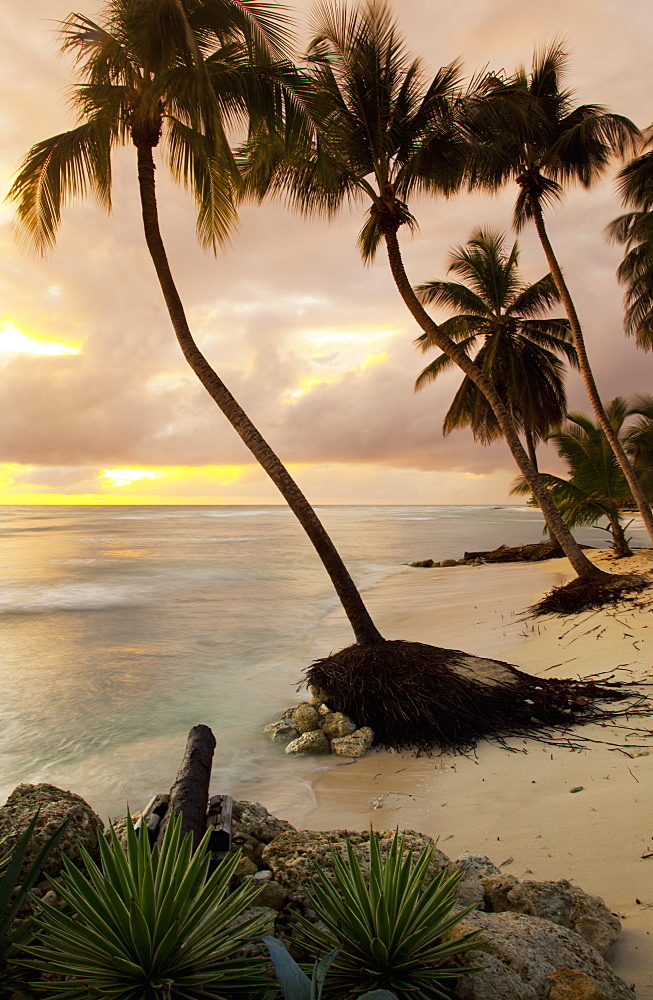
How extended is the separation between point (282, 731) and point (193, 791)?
10.8ft

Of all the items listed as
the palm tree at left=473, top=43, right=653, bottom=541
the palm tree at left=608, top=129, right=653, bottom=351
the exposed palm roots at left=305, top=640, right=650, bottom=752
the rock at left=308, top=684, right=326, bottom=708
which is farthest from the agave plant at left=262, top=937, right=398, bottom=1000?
the palm tree at left=608, top=129, right=653, bottom=351

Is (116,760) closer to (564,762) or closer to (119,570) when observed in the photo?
(564,762)

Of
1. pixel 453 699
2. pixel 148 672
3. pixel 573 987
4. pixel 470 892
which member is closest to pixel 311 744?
pixel 453 699

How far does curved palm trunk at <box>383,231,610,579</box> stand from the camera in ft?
31.8

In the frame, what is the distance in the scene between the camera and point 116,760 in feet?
18.3

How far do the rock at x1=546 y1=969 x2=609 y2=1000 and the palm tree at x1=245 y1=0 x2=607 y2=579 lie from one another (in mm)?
8856

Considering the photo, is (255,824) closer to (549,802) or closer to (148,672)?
(549,802)

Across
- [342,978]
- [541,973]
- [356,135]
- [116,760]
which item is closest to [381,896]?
[342,978]

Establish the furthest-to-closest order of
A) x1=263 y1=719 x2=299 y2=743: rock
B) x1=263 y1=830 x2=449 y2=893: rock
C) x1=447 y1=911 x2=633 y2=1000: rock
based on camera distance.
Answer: x1=263 y1=719 x2=299 y2=743: rock → x1=263 y1=830 x2=449 y2=893: rock → x1=447 y1=911 x2=633 y2=1000: rock

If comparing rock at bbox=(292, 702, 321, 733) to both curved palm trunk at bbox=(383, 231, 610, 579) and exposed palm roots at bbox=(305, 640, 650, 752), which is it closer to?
exposed palm roots at bbox=(305, 640, 650, 752)

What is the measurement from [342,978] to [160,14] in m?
8.47

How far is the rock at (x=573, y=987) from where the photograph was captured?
1.67 metres

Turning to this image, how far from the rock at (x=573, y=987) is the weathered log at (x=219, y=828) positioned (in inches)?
54.8

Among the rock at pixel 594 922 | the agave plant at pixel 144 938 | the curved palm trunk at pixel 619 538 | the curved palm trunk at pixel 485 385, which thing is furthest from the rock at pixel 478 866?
the curved palm trunk at pixel 619 538
